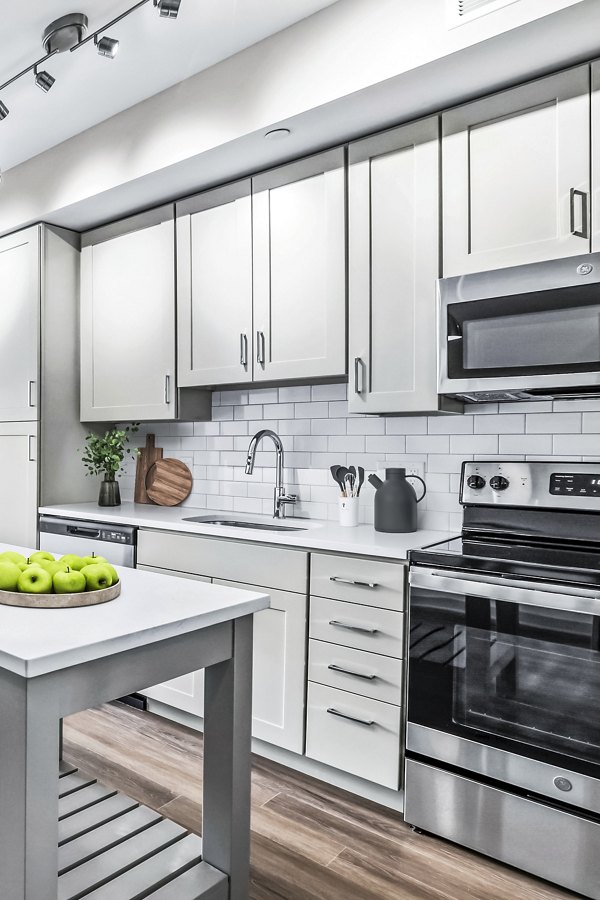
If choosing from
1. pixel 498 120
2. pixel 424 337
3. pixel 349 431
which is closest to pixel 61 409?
pixel 349 431

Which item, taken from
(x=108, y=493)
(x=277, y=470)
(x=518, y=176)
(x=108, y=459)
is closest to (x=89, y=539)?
(x=108, y=493)

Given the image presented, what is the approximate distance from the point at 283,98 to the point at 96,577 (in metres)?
1.93

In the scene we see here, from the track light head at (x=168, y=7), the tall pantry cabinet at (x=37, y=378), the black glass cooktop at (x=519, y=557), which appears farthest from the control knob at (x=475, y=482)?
the tall pantry cabinet at (x=37, y=378)

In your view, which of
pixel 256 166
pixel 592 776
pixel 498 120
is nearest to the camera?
pixel 592 776

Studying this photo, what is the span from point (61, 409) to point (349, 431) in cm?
177

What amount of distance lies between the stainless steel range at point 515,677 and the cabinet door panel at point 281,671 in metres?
0.50

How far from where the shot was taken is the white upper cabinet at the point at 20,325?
12.0ft

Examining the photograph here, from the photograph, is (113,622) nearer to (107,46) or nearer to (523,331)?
(523,331)

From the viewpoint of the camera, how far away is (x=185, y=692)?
114 inches

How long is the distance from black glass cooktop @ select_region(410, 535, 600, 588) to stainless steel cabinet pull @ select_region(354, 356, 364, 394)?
70 centimetres

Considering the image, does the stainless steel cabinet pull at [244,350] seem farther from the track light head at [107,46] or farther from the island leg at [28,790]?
the island leg at [28,790]

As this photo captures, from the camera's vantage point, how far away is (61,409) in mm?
3736

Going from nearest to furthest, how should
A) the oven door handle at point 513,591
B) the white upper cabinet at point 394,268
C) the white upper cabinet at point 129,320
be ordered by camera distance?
the oven door handle at point 513,591
the white upper cabinet at point 394,268
the white upper cabinet at point 129,320

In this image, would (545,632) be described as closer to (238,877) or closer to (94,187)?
(238,877)
